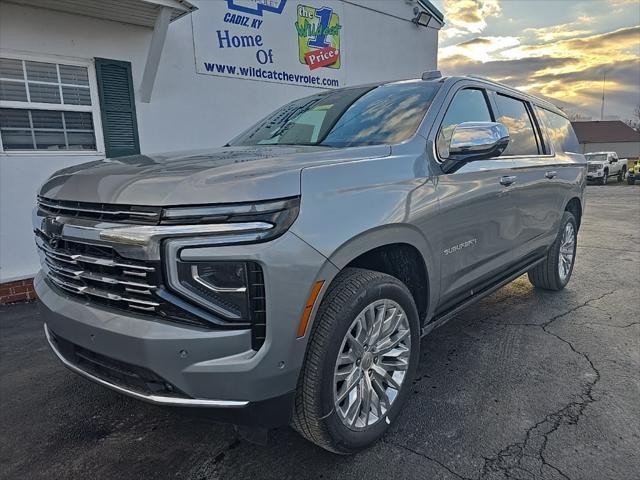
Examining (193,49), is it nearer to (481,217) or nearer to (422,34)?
(481,217)

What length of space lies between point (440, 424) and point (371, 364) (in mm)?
628

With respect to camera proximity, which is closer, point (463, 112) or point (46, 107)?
point (463, 112)

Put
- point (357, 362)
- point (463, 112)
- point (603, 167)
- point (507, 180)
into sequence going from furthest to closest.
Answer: point (603, 167) < point (507, 180) < point (463, 112) < point (357, 362)

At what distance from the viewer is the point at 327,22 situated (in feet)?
27.6

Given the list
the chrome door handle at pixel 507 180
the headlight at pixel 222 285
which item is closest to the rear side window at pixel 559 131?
the chrome door handle at pixel 507 180

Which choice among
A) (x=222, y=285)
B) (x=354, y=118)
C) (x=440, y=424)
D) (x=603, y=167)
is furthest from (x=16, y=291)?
(x=603, y=167)

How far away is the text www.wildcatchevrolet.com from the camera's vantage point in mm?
6809

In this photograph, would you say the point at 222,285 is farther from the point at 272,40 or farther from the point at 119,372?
the point at 272,40

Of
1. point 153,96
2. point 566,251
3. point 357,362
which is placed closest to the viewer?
point 357,362

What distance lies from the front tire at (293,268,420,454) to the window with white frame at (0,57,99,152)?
4.93 m

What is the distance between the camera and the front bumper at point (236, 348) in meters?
1.69

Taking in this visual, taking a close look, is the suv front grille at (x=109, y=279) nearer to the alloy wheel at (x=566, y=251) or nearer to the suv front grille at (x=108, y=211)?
the suv front grille at (x=108, y=211)

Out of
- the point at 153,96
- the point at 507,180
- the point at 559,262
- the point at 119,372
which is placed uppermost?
the point at 153,96

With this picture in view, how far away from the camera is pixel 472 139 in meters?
2.61
